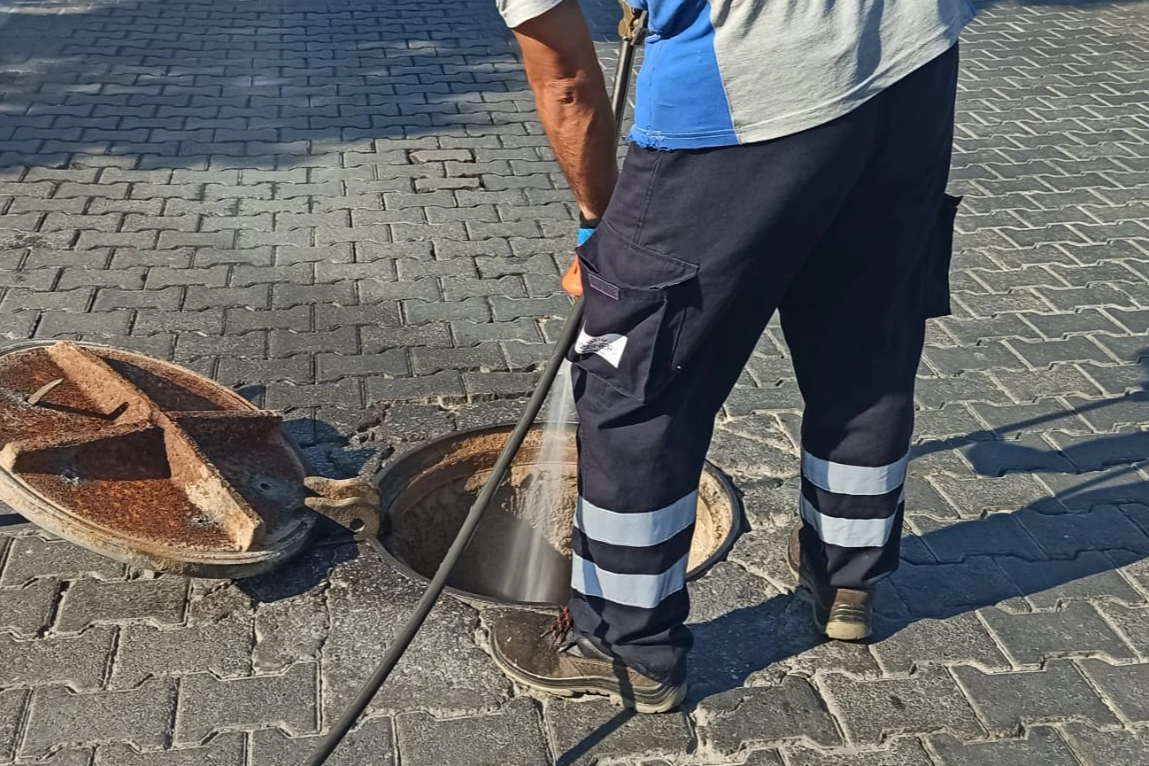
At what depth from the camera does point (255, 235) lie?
5172mm

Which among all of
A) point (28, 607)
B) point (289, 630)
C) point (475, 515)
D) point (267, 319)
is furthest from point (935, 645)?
point (267, 319)

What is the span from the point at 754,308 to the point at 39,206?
163 inches

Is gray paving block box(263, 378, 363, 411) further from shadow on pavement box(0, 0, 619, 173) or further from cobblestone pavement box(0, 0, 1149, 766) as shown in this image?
shadow on pavement box(0, 0, 619, 173)

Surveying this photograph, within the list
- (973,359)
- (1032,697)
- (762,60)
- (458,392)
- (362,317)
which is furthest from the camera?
Answer: (362,317)

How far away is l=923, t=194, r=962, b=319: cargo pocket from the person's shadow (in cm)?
87

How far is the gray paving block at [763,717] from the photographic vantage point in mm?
2656

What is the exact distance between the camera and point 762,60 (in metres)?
2.08

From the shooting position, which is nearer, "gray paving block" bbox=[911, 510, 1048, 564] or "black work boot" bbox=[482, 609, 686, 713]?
"black work boot" bbox=[482, 609, 686, 713]

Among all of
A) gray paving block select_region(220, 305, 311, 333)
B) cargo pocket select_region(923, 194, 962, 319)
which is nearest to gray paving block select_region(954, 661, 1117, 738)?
cargo pocket select_region(923, 194, 962, 319)

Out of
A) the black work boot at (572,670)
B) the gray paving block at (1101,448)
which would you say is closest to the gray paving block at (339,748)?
the black work boot at (572,670)

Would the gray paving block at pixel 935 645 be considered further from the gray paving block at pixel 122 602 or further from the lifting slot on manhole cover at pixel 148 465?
the gray paving block at pixel 122 602

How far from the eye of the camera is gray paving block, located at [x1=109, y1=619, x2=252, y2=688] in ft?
9.03

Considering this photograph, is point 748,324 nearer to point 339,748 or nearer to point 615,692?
point 615,692

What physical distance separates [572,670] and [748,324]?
0.91 meters
